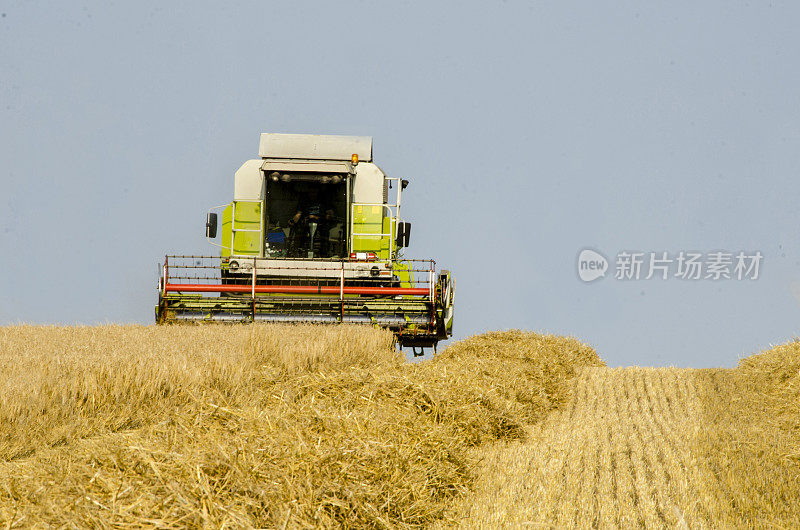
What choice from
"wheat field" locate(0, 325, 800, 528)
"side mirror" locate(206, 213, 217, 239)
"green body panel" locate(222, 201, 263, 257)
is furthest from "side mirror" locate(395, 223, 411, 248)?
"wheat field" locate(0, 325, 800, 528)

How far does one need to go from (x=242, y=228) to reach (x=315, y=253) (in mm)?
1432

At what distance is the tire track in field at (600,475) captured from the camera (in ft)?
15.3

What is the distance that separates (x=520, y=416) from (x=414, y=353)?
5.62 metres

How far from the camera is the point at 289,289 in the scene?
12547 millimetres

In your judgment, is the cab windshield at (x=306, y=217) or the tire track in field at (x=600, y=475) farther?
the cab windshield at (x=306, y=217)

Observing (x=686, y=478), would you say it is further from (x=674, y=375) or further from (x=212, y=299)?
(x=212, y=299)

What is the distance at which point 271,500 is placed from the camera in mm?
3836

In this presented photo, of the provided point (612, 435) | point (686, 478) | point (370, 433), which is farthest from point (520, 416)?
point (370, 433)

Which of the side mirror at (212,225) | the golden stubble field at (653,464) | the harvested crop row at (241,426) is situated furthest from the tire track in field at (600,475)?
the side mirror at (212,225)

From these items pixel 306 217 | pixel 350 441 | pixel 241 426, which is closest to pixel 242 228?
pixel 306 217

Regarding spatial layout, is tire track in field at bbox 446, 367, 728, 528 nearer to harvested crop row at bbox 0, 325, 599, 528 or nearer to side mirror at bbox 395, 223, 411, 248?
harvested crop row at bbox 0, 325, 599, 528

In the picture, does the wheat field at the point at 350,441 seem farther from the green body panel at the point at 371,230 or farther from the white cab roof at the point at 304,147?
the white cab roof at the point at 304,147

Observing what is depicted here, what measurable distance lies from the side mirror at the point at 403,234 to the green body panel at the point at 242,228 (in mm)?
2484

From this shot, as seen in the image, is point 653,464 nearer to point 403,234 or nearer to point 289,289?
point 289,289
